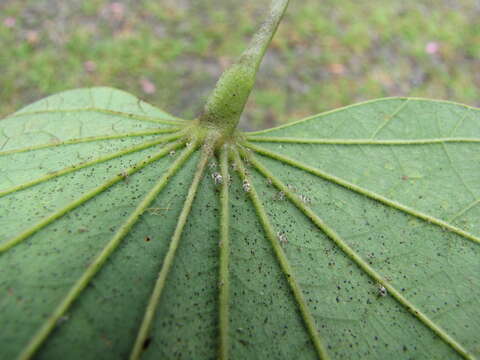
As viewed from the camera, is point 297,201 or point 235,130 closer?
point 297,201

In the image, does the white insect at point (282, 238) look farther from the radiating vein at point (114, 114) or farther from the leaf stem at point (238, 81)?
the radiating vein at point (114, 114)

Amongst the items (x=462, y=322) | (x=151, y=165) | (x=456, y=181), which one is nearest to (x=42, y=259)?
(x=151, y=165)

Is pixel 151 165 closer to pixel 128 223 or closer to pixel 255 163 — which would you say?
pixel 128 223

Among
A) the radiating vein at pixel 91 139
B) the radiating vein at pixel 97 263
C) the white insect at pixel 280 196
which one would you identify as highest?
the radiating vein at pixel 91 139

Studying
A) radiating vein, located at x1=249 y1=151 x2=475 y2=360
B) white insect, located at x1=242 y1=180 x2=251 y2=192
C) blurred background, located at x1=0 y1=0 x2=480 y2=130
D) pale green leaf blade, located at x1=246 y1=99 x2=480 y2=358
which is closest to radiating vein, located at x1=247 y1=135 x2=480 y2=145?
pale green leaf blade, located at x1=246 y1=99 x2=480 y2=358

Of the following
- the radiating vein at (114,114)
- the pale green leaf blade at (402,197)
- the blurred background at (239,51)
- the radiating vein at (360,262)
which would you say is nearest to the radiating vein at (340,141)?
the pale green leaf blade at (402,197)

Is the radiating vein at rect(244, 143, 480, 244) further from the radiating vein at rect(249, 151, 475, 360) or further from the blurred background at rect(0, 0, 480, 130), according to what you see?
the blurred background at rect(0, 0, 480, 130)
